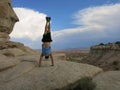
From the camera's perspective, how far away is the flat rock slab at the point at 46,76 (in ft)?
47.9

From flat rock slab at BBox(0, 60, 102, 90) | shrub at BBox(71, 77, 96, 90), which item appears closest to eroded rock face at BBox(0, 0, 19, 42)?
flat rock slab at BBox(0, 60, 102, 90)

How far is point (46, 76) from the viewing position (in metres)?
15.1

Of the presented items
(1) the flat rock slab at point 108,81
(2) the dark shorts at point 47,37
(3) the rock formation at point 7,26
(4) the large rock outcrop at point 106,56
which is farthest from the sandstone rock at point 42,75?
(4) the large rock outcrop at point 106,56

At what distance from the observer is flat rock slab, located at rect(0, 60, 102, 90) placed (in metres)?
14.6

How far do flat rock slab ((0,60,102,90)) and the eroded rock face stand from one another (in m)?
9.16

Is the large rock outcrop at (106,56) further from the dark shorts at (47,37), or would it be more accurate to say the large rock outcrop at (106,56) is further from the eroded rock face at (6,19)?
the dark shorts at (47,37)

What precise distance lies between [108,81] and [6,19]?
42.5ft

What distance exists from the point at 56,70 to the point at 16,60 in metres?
3.17

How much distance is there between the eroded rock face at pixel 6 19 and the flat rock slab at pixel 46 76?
361 inches

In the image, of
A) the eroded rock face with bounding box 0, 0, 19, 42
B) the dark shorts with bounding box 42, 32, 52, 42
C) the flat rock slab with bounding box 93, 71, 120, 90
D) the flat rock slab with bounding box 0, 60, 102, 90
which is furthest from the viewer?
the eroded rock face with bounding box 0, 0, 19, 42

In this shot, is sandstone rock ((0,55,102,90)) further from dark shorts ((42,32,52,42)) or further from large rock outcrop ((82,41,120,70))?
large rock outcrop ((82,41,120,70))

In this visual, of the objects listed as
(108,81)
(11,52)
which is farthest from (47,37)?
(11,52)

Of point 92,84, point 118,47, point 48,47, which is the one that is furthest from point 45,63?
point 118,47

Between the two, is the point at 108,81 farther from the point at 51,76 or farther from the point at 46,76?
the point at 46,76
